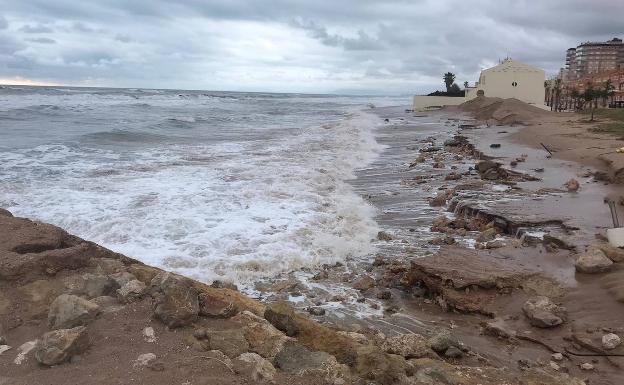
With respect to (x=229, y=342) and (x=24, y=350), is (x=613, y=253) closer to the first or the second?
(x=229, y=342)

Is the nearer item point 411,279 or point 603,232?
point 411,279

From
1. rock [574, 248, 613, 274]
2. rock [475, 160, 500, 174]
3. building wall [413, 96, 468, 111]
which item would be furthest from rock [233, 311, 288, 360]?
building wall [413, 96, 468, 111]

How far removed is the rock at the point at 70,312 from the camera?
3.92 meters

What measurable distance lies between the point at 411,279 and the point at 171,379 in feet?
14.1

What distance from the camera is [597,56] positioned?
158 meters

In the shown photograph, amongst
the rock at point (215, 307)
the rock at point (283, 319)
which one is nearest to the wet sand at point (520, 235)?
the rock at point (283, 319)

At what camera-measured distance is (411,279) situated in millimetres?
6949

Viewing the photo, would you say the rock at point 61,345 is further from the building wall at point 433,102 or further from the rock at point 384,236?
the building wall at point 433,102

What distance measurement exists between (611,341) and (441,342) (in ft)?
5.87

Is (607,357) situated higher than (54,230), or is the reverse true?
Result: (54,230)

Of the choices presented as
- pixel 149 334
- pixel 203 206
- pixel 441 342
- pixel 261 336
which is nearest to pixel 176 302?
pixel 149 334

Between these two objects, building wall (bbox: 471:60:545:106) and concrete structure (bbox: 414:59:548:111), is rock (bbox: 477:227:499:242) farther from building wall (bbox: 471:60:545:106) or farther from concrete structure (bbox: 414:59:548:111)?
building wall (bbox: 471:60:545:106)

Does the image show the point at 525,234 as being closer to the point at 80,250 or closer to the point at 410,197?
the point at 410,197

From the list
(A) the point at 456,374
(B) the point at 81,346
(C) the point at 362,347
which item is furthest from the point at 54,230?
(A) the point at 456,374
